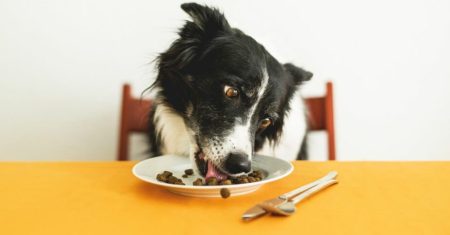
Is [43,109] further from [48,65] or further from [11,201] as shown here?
[11,201]

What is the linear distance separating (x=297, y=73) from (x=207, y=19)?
1.71ft

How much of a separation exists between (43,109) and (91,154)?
1.42 feet

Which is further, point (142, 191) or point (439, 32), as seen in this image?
point (439, 32)

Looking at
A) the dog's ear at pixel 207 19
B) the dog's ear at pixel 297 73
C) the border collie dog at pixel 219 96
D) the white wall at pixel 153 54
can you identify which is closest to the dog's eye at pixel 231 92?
the border collie dog at pixel 219 96

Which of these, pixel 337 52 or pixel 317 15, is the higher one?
pixel 317 15

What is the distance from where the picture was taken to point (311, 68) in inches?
93.5

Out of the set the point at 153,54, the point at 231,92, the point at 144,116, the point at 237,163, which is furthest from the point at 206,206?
the point at 153,54

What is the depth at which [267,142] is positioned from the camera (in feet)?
5.57

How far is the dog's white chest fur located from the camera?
1.63 metres

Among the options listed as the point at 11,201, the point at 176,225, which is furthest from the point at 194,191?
the point at 11,201

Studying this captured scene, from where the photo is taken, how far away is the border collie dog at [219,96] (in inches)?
47.4

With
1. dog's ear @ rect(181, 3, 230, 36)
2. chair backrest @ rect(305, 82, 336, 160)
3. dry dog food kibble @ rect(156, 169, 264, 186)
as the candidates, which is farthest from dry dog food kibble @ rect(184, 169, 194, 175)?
chair backrest @ rect(305, 82, 336, 160)

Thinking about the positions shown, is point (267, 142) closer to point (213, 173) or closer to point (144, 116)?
point (213, 173)

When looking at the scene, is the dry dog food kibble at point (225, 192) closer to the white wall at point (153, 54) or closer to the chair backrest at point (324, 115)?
the chair backrest at point (324, 115)
